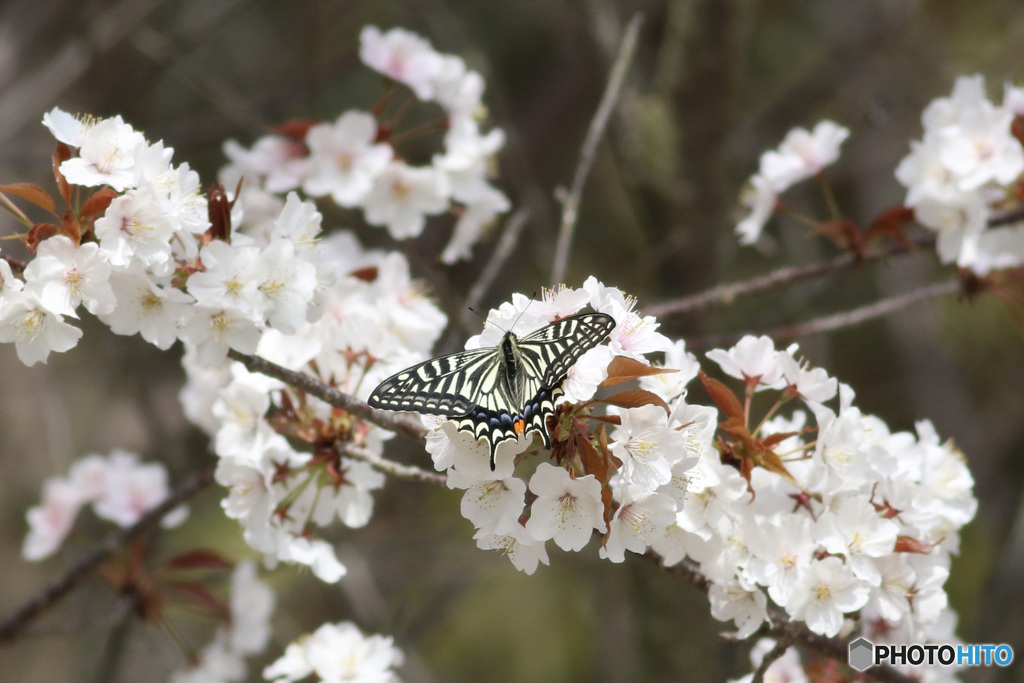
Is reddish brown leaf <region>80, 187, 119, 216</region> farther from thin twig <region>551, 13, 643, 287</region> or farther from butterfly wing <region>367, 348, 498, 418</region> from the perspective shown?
thin twig <region>551, 13, 643, 287</region>

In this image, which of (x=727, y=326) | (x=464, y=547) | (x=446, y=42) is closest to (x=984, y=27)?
(x=727, y=326)

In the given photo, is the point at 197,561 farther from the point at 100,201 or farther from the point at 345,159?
the point at 100,201

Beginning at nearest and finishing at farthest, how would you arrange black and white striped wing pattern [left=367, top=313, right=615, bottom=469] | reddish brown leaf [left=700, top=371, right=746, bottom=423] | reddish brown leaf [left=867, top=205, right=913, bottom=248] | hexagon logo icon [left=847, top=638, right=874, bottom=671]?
1. black and white striped wing pattern [left=367, top=313, right=615, bottom=469]
2. reddish brown leaf [left=700, top=371, right=746, bottom=423]
3. hexagon logo icon [left=847, top=638, right=874, bottom=671]
4. reddish brown leaf [left=867, top=205, right=913, bottom=248]

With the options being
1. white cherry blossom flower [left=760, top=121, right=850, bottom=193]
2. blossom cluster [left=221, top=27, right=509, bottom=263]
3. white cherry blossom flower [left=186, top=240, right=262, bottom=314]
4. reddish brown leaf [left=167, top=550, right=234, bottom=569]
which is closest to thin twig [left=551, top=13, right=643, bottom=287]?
blossom cluster [left=221, top=27, right=509, bottom=263]

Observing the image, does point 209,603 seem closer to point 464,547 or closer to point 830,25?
point 464,547

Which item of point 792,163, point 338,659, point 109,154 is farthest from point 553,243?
point 109,154

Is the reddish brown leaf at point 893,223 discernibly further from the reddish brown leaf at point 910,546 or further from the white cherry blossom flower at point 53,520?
the white cherry blossom flower at point 53,520
